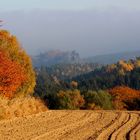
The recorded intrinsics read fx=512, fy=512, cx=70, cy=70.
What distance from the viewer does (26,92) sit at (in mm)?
66938

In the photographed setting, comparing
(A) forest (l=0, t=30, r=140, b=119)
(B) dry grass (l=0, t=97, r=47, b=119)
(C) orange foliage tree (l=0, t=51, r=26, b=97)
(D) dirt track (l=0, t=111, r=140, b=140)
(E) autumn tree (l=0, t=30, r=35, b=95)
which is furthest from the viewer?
(E) autumn tree (l=0, t=30, r=35, b=95)

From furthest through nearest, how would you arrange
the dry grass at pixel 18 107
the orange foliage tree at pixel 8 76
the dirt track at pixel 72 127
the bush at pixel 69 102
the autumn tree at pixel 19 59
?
the autumn tree at pixel 19 59, the bush at pixel 69 102, the orange foliage tree at pixel 8 76, the dry grass at pixel 18 107, the dirt track at pixel 72 127

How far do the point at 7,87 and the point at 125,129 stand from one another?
34377 millimetres

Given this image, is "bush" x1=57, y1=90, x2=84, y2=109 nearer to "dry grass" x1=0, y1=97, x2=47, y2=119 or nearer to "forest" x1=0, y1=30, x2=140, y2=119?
"forest" x1=0, y1=30, x2=140, y2=119

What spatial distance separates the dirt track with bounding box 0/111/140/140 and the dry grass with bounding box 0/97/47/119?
2.13 feet

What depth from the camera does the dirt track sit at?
1756 centimetres

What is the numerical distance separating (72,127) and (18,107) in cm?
625

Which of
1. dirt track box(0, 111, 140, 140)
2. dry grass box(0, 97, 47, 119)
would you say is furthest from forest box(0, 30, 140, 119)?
dirt track box(0, 111, 140, 140)

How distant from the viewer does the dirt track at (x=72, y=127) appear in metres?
17.6

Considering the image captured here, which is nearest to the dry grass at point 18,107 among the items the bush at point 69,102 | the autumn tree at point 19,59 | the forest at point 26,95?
the forest at point 26,95

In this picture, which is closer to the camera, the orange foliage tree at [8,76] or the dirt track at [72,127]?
the dirt track at [72,127]

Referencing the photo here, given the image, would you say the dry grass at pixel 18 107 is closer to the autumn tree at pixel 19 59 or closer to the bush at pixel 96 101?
the autumn tree at pixel 19 59

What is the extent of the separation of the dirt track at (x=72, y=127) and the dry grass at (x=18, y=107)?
649 mm

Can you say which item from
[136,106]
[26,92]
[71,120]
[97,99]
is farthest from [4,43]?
[71,120]
